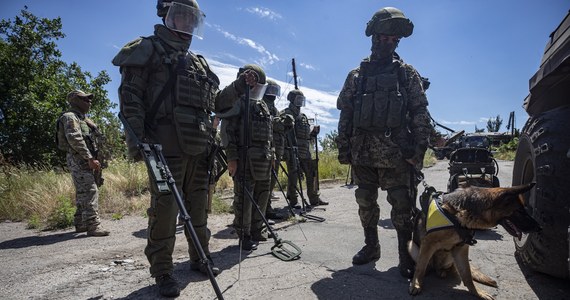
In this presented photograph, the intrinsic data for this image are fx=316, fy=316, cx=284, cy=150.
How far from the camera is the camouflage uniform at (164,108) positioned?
2508 millimetres

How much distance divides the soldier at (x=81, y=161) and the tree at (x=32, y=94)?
10.2 metres

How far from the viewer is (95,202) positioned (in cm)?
493

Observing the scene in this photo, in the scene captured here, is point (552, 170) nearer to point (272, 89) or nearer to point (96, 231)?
point (272, 89)

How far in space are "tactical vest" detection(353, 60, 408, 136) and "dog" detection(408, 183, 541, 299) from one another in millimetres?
812

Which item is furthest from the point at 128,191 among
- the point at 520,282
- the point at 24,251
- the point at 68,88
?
the point at 68,88

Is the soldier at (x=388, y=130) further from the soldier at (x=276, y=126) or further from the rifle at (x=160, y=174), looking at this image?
the soldier at (x=276, y=126)

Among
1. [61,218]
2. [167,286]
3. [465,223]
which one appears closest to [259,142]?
[167,286]

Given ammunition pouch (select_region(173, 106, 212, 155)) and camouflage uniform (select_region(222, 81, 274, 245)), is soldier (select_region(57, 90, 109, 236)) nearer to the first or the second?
camouflage uniform (select_region(222, 81, 274, 245))

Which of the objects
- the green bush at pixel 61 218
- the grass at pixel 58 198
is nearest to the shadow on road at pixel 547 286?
the grass at pixel 58 198

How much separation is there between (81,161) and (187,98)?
3.25 meters

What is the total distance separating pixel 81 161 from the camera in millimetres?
4883

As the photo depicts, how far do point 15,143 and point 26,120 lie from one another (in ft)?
4.23

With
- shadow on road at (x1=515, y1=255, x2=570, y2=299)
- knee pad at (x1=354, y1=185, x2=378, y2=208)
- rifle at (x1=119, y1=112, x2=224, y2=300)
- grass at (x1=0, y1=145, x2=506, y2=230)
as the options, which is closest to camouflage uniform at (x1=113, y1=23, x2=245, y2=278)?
rifle at (x1=119, y1=112, x2=224, y2=300)

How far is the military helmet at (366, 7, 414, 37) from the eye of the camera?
3.06 metres
